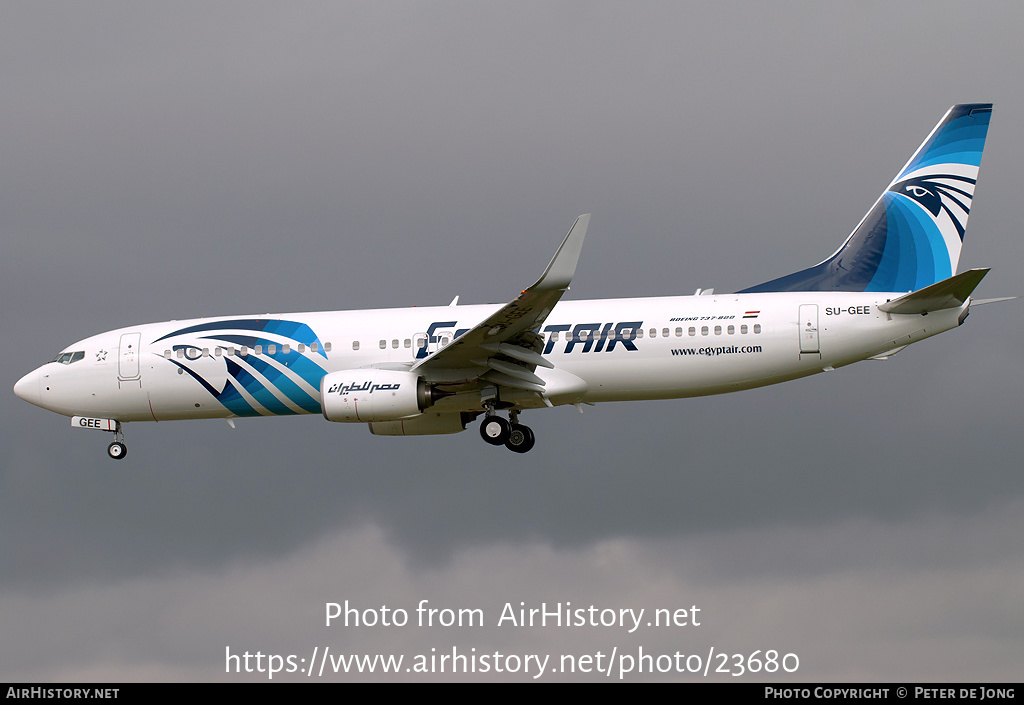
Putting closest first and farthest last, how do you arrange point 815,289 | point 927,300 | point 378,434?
point 927,300, point 815,289, point 378,434

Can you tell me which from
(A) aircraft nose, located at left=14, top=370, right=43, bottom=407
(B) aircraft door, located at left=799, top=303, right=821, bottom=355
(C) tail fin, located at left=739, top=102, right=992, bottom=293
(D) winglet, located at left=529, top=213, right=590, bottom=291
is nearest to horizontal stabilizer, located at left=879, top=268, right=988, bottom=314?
(B) aircraft door, located at left=799, top=303, right=821, bottom=355

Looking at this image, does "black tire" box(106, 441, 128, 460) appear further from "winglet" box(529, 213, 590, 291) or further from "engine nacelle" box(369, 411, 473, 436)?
"winglet" box(529, 213, 590, 291)

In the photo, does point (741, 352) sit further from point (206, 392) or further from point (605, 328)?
point (206, 392)

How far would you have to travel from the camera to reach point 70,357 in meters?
34.3

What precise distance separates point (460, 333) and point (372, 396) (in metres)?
3.34

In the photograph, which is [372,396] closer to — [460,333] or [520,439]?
[460,333]

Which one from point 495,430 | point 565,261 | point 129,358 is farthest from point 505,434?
point 129,358

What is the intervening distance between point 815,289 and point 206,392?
16.7 meters

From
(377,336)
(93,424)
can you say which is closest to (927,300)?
(377,336)

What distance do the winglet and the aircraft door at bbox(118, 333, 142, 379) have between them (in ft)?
42.1

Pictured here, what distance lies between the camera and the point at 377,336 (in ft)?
105

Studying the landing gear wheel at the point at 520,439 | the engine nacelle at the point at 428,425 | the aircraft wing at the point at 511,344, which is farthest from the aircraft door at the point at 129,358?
Result: the landing gear wheel at the point at 520,439

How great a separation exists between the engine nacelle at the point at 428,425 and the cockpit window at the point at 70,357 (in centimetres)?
861

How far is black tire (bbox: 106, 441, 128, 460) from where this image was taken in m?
34.0
